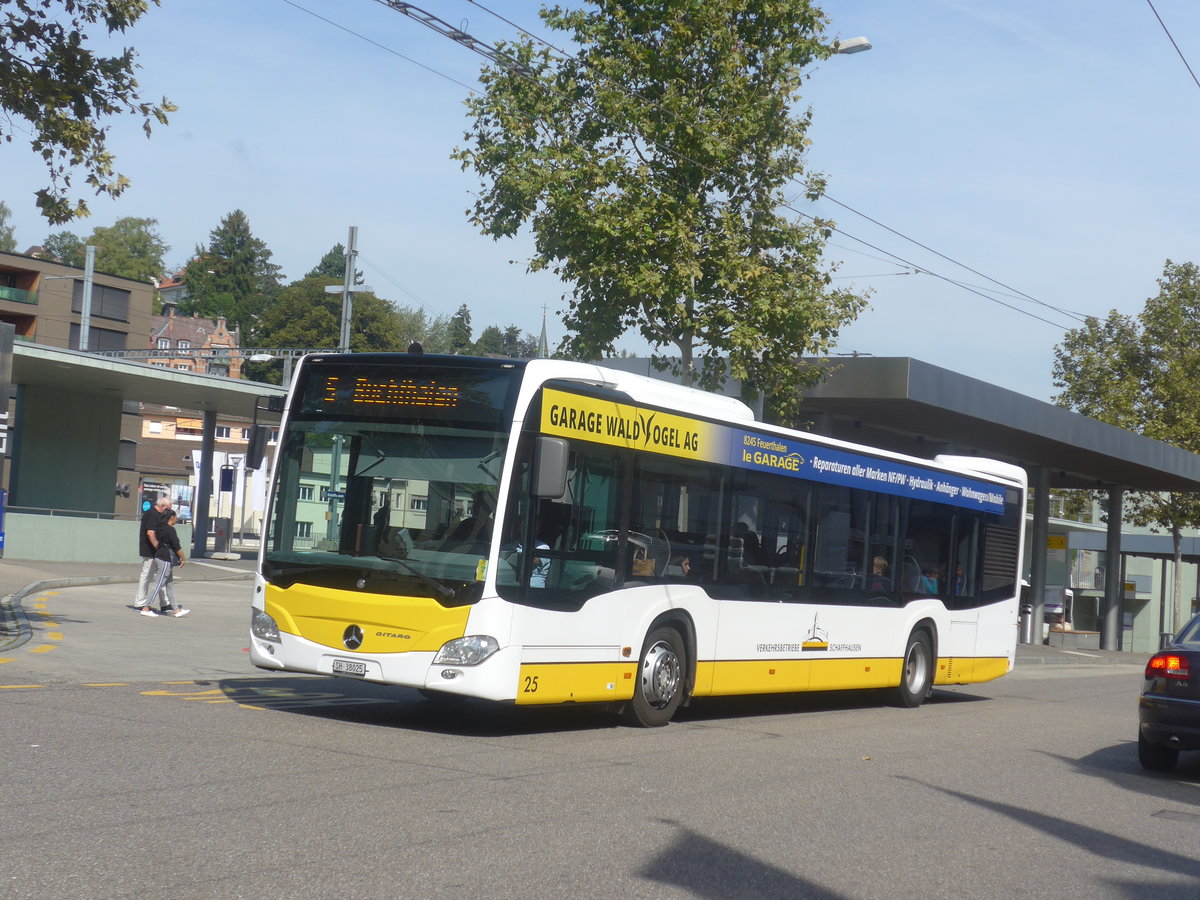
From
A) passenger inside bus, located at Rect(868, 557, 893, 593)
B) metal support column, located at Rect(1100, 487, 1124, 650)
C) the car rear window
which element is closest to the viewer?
the car rear window

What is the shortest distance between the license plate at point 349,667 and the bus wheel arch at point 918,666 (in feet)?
26.1

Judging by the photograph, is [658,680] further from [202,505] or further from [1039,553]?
[1039,553]

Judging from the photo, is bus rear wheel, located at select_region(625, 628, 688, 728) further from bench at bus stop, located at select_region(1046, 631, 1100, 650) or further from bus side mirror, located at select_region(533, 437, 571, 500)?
bench at bus stop, located at select_region(1046, 631, 1100, 650)

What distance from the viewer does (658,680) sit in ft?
39.5

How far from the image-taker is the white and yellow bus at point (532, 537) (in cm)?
1038

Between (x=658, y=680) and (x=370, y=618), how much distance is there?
9.29 feet

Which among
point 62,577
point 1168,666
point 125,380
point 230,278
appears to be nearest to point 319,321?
point 230,278

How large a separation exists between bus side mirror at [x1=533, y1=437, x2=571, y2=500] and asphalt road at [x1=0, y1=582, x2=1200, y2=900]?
1.93m

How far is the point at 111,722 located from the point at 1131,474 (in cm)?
3613

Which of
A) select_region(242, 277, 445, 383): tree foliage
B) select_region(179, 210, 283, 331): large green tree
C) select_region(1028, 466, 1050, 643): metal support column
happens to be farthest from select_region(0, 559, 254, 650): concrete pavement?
select_region(179, 210, 283, 331): large green tree

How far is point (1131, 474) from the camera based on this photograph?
133 ft

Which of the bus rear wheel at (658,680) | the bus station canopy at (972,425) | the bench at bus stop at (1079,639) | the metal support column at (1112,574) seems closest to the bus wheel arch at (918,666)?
the bus rear wheel at (658,680)

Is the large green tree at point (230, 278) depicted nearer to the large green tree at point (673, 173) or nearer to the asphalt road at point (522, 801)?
the large green tree at point (673, 173)

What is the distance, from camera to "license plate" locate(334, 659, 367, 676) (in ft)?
34.3
